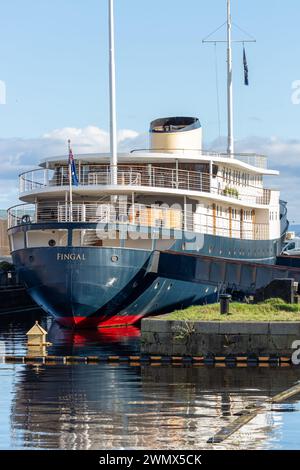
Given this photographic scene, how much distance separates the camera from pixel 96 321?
41562mm

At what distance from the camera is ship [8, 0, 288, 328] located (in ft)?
133

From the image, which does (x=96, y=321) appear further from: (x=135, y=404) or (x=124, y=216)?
(x=135, y=404)

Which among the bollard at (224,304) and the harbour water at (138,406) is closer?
the harbour water at (138,406)

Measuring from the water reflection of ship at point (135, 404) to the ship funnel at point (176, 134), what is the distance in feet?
77.7

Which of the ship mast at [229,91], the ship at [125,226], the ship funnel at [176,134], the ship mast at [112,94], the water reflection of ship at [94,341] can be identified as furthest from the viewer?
the ship mast at [229,91]

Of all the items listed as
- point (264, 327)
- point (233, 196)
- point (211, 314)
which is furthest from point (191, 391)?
point (233, 196)

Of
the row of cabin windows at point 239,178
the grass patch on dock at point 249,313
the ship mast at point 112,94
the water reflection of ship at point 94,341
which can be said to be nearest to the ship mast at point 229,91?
the row of cabin windows at point 239,178

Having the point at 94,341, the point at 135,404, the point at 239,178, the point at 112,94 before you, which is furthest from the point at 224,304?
the point at 239,178

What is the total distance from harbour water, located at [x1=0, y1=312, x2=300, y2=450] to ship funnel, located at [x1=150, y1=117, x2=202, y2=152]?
76.7 feet

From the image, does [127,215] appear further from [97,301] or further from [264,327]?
[264,327]

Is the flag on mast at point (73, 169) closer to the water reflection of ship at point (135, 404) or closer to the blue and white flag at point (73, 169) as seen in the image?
the blue and white flag at point (73, 169)

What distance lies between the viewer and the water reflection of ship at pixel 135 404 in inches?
691

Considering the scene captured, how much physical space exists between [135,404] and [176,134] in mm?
30614

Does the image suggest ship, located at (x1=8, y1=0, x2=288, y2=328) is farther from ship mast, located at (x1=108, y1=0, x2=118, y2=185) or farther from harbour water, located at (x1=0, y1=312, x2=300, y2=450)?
harbour water, located at (x1=0, y1=312, x2=300, y2=450)
